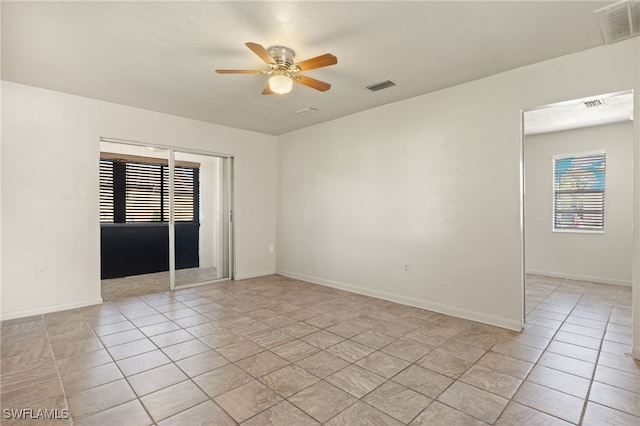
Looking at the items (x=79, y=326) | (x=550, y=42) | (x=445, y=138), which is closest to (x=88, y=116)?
(x=79, y=326)

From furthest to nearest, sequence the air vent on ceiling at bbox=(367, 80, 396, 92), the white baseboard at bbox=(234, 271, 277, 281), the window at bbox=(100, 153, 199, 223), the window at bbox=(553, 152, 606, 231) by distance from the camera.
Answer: the window at bbox=(100, 153, 199, 223) → the white baseboard at bbox=(234, 271, 277, 281) → the window at bbox=(553, 152, 606, 231) → the air vent on ceiling at bbox=(367, 80, 396, 92)

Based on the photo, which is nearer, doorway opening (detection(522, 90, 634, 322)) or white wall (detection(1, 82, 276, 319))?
white wall (detection(1, 82, 276, 319))

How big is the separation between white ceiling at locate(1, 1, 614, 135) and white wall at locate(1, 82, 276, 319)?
329 mm

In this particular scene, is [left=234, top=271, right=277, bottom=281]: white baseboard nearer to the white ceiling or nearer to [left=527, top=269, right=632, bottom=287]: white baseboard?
the white ceiling

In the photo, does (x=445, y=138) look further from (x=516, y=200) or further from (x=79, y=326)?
(x=79, y=326)

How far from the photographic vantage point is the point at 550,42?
8.82ft

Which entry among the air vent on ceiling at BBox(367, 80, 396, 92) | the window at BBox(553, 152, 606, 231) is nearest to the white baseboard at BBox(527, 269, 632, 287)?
the window at BBox(553, 152, 606, 231)

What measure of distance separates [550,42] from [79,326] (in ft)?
17.6

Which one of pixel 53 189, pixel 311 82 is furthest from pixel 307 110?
pixel 53 189

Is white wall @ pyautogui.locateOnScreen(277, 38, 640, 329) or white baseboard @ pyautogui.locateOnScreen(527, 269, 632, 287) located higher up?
white wall @ pyautogui.locateOnScreen(277, 38, 640, 329)

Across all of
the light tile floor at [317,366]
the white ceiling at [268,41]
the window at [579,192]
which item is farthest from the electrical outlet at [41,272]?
the window at [579,192]

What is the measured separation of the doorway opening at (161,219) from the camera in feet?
17.0

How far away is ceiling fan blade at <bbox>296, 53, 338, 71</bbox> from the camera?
2.37 meters

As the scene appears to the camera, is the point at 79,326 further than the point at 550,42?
Yes
